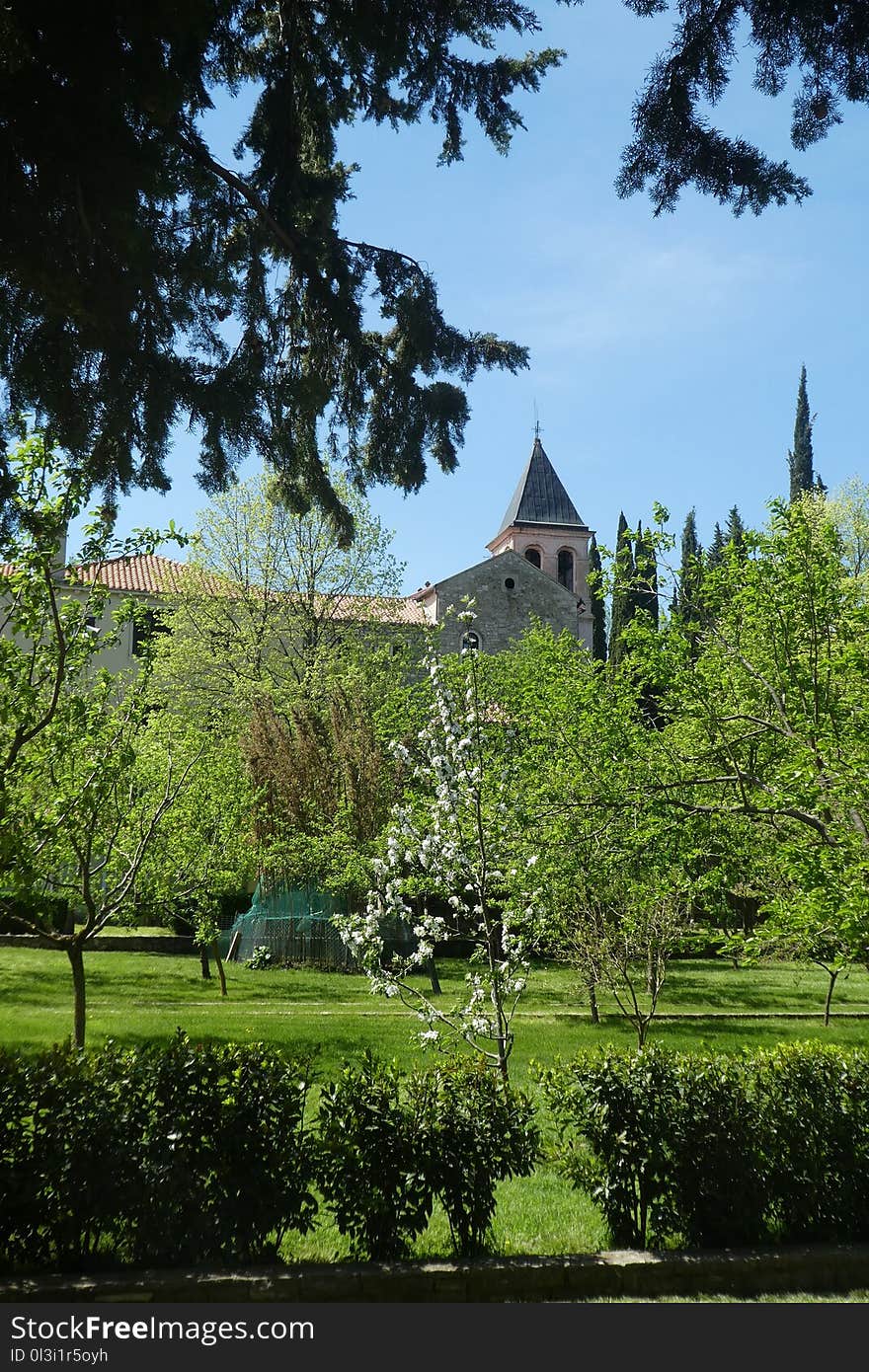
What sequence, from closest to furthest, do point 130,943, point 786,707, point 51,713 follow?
1. point 51,713
2. point 786,707
3. point 130,943

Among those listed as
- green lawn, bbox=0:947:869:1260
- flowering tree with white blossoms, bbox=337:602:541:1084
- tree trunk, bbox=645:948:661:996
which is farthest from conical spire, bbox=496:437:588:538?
flowering tree with white blossoms, bbox=337:602:541:1084

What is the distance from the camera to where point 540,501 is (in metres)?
59.0

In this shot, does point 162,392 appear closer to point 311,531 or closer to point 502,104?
point 502,104

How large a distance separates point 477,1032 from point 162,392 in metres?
5.83

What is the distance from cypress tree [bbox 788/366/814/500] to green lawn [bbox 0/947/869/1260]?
3005 centimetres

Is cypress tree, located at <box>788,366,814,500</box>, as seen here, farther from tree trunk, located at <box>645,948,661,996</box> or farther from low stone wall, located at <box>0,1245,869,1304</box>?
low stone wall, located at <box>0,1245,869,1304</box>

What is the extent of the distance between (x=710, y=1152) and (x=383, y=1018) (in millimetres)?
10481

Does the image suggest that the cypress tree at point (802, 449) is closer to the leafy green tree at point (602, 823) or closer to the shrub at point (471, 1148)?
the leafy green tree at point (602, 823)

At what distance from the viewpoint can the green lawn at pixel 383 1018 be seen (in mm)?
6586

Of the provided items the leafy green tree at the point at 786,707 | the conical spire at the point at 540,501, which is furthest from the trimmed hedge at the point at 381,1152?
the conical spire at the point at 540,501

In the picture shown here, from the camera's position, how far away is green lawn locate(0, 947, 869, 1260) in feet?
21.6

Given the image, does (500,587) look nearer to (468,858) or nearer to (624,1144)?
(468,858)

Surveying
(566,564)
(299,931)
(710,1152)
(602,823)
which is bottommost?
(299,931)

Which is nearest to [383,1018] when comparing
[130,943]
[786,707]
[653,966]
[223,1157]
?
[653,966]
